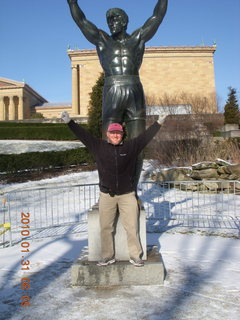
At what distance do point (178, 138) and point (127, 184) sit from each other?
12444 mm

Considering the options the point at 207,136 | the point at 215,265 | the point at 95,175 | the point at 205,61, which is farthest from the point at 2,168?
the point at 205,61

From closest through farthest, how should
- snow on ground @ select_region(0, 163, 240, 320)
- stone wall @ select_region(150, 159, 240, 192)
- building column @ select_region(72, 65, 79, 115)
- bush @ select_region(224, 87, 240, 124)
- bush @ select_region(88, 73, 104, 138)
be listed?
snow on ground @ select_region(0, 163, 240, 320) → stone wall @ select_region(150, 159, 240, 192) → bush @ select_region(88, 73, 104, 138) → bush @ select_region(224, 87, 240, 124) → building column @ select_region(72, 65, 79, 115)

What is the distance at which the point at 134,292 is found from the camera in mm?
3119

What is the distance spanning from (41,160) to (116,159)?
489 inches

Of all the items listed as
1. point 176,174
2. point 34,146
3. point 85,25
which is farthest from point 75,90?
point 85,25

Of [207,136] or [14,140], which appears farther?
[14,140]

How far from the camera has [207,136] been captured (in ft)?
52.4

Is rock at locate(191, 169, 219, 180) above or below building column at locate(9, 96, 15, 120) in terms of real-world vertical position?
below

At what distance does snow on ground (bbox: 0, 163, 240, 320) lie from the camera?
270 centimetres

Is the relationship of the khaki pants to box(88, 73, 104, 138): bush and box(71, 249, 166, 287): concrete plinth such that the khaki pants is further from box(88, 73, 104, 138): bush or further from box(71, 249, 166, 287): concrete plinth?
box(88, 73, 104, 138): bush

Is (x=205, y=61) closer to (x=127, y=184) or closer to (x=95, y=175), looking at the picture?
(x=95, y=175)

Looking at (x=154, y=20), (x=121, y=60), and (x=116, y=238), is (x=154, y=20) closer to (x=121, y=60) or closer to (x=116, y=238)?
(x=121, y=60)

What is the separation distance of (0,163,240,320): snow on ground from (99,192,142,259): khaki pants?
431mm

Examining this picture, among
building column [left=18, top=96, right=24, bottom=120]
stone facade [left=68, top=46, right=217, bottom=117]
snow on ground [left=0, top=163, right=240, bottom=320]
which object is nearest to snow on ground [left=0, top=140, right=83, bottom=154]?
snow on ground [left=0, top=163, right=240, bottom=320]
